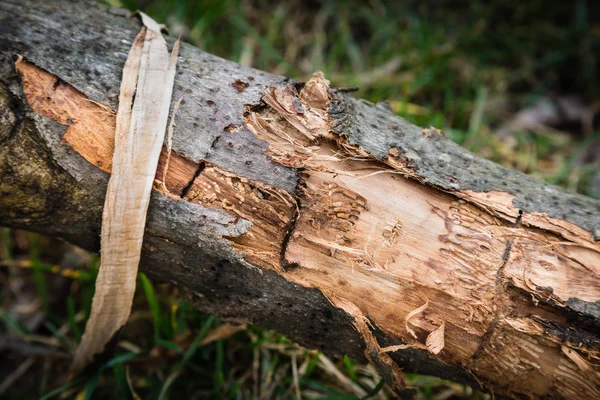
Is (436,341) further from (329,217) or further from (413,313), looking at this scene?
(329,217)

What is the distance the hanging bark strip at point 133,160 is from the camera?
1.05m

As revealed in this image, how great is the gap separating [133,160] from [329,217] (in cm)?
48

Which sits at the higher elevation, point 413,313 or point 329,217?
point 329,217

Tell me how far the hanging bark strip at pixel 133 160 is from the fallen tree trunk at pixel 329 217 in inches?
1.3

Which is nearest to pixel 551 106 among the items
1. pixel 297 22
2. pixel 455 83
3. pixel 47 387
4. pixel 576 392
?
pixel 455 83

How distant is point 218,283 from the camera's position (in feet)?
3.84

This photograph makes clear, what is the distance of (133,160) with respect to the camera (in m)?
1.05

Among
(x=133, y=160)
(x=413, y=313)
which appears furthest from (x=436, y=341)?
(x=133, y=160)

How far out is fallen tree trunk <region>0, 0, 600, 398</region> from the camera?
106 cm

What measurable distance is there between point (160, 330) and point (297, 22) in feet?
6.85

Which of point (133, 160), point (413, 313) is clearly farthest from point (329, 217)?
point (133, 160)

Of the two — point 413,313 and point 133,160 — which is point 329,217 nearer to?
point 413,313

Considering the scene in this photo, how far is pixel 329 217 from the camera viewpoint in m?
1.08

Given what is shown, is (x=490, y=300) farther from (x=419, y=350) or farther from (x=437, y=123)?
(x=437, y=123)
